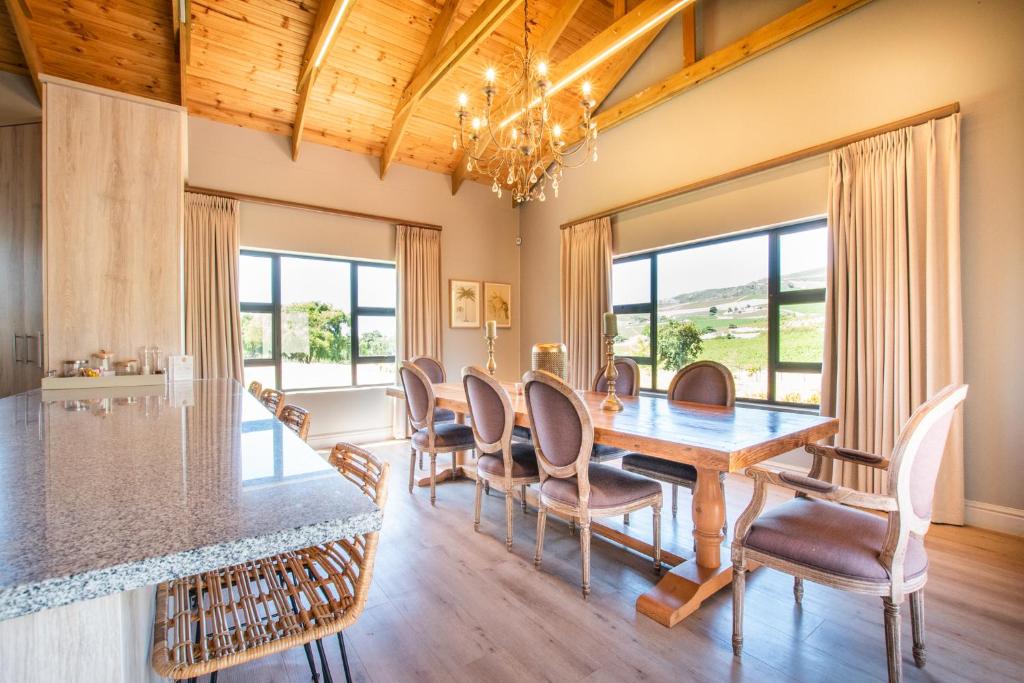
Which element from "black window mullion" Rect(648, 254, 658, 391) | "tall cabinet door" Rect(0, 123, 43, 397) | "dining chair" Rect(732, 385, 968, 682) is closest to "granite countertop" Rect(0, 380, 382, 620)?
"dining chair" Rect(732, 385, 968, 682)

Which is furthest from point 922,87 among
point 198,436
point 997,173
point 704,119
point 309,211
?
point 309,211

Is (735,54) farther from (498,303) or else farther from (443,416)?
(443,416)

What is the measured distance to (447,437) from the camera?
325cm

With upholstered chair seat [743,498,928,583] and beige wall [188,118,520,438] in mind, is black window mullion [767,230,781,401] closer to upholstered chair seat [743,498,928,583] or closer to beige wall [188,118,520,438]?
upholstered chair seat [743,498,928,583]

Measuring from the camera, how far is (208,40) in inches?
148

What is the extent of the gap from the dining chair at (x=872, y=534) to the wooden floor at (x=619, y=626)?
0.16m

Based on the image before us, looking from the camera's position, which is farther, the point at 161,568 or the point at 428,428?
A: the point at 428,428

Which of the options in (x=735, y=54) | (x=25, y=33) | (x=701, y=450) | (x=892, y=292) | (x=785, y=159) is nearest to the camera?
(x=701, y=450)

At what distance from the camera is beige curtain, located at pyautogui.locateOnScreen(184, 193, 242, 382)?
409 centimetres

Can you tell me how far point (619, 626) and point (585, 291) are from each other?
3.79 m

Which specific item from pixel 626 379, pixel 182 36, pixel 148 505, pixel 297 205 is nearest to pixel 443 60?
pixel 182 36

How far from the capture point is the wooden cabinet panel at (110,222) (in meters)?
2.57

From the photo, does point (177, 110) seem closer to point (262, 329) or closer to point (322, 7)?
point (322, 7)

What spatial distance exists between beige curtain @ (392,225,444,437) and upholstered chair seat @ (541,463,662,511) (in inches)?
135
